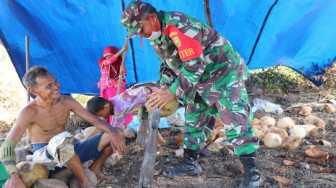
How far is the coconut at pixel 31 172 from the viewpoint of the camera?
2.06 metres

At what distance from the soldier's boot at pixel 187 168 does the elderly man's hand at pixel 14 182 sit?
1.17 meters

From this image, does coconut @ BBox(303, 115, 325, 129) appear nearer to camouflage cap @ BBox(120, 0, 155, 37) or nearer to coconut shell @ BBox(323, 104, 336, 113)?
coconut shell @ BBox(323, 104, 336, 113)

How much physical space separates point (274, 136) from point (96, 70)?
2.61m

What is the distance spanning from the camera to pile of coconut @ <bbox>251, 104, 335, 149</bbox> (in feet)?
10.3

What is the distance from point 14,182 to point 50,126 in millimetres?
502

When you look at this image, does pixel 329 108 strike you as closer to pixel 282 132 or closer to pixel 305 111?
pixel 305 111

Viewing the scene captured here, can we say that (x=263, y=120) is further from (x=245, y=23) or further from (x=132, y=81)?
(x=132, y=81)

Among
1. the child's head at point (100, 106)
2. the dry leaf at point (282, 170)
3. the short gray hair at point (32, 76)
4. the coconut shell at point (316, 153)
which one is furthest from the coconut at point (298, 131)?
the short gray hair at point (32, 76)

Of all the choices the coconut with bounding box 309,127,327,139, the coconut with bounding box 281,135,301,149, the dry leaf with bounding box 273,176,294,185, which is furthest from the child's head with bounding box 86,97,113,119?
the coconut with bounding box 309,127,327,139

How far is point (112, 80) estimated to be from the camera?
4016 millimetres

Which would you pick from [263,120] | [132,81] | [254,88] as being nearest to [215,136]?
[263,120]

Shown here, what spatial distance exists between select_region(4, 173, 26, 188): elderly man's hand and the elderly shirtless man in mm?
25

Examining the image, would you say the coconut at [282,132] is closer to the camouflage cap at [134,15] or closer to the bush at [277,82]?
the camouflage cap at [134,15]

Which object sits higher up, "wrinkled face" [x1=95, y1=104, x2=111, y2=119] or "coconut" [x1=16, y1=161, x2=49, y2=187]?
"wrinkled face" [x1=95, y1=104, x2=111, y2=119]
